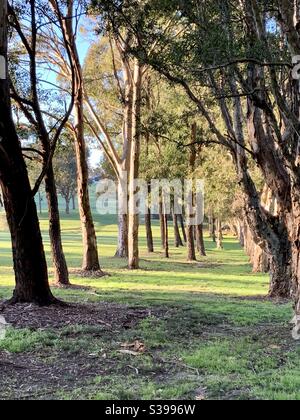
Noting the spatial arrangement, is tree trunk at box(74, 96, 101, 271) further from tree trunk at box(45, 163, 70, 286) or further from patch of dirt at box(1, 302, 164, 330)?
patch of dirt at box(1, 302, 164, 330)

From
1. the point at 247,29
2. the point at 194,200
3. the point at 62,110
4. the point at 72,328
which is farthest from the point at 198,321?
the point at 194,200

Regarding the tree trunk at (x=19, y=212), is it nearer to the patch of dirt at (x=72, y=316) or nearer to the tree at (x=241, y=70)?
the patch of dirt at (x=72, y=316)

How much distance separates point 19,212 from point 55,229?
15.7 feet

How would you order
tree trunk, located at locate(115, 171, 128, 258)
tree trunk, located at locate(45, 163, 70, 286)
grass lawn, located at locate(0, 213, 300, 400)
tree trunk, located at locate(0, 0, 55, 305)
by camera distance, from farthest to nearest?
tree trunk, located at locate(115, 171, 128, 258), tree trunk, located at locate(45, 163, 70, 286), tree trunk, located at locate(0, 0, 55, 305), grass lawn, located at locate(0, 213, 300, 400)

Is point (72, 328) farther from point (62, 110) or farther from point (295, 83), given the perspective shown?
point (62, 110)

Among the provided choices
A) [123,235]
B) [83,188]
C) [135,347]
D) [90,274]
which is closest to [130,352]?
[135,347]

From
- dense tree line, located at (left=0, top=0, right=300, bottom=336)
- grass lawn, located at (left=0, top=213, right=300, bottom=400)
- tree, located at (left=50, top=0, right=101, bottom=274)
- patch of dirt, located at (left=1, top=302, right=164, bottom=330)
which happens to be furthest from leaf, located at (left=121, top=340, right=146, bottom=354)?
tree, located at (left=50, top=0, right=101, bottom=274)

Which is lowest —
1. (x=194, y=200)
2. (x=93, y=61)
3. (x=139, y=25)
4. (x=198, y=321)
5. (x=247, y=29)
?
(x=198, y=321)

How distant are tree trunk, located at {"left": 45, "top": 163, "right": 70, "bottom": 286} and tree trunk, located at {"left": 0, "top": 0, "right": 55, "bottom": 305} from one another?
11.9 ft

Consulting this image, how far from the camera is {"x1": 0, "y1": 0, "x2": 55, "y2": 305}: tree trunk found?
6.93m

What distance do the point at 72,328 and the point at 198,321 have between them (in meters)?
1.89

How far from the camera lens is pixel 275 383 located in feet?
12.7

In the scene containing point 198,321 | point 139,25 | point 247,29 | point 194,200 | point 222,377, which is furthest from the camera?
point 194,200

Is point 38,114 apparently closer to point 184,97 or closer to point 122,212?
point 184,97
